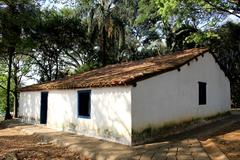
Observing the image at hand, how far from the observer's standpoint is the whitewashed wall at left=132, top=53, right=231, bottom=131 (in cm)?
1370

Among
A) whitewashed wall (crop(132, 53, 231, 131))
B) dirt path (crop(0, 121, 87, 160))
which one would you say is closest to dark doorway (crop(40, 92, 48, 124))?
dirt path (crop(0, 121, 87, 160))

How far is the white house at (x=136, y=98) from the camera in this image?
13609 mm

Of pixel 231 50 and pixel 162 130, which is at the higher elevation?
pixel 231 50

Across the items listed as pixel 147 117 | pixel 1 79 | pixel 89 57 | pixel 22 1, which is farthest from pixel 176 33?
pixel 1 79

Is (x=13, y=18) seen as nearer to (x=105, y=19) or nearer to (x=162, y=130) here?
(x=105, y=19)

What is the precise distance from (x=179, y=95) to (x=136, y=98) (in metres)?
3.59

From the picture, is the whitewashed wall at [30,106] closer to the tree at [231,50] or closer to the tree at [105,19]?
the tree at [105,19]

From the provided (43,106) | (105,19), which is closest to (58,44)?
(105,19)

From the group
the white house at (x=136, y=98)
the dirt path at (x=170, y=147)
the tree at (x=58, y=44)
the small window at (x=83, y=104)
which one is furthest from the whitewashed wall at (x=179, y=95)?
the tree at (x=58, y=44)

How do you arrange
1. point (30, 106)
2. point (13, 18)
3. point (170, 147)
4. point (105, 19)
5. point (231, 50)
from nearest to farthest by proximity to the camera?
1. point (170, 147)
2. point (30, 106)
3. point (13, 18)
4. point (105, 19)
5. point (231, 50)

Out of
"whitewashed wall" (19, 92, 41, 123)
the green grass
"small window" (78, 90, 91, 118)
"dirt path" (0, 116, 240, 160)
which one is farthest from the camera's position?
"whitewashed wall" (19, 92, 41, 123)

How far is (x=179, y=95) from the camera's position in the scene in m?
16.2

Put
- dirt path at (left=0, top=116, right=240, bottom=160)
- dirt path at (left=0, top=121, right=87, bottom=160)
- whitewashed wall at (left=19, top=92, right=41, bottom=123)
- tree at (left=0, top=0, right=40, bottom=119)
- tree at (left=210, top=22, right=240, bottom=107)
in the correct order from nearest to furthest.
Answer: dirt path at (left=0, top=116, right=240, bottom=160)
dirt path at (left=0, top=121, right=87, bottom=160)
whitewashed wall at (left=19, top=92, right=41, bottom=123)
tree at (left=0, top=0, right=40, bottom=119)
tree at (left=210, top=22, right=240, bottom=107)

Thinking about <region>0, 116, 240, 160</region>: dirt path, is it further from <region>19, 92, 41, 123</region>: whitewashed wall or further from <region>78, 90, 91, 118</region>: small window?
<region>19, 92, 41, 123</region>: whitewashed wall
